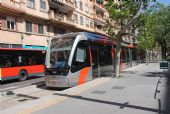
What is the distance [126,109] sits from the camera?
8.39 m

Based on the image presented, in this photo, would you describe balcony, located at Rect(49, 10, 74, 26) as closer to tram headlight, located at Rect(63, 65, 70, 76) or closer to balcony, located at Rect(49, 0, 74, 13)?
balcony, located at Rect(49, 0, 74, 13)

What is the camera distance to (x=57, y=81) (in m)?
14.0

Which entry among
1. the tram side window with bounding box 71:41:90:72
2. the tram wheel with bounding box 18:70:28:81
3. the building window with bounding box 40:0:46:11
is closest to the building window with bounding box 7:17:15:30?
the building window with bounding box 40:0:46:11

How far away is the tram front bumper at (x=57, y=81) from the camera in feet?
45.4

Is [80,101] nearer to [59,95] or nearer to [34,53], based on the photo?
[59,95]

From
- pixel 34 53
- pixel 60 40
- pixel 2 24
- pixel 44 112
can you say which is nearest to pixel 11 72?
pixel 34 53

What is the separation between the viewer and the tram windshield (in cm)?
1432

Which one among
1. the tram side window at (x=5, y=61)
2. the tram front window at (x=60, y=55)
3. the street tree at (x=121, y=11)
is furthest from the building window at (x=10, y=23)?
the tram front window at (x=60, y=55)

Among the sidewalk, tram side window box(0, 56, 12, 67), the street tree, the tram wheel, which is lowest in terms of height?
the sidewalk

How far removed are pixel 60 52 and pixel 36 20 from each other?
1949cm

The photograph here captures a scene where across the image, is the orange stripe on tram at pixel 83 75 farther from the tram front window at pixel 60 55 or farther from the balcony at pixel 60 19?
the balcony at pixel 60 19

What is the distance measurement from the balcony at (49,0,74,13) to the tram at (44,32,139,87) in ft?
68.2

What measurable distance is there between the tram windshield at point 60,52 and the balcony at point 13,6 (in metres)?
13.8

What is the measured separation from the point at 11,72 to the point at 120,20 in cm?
1111
